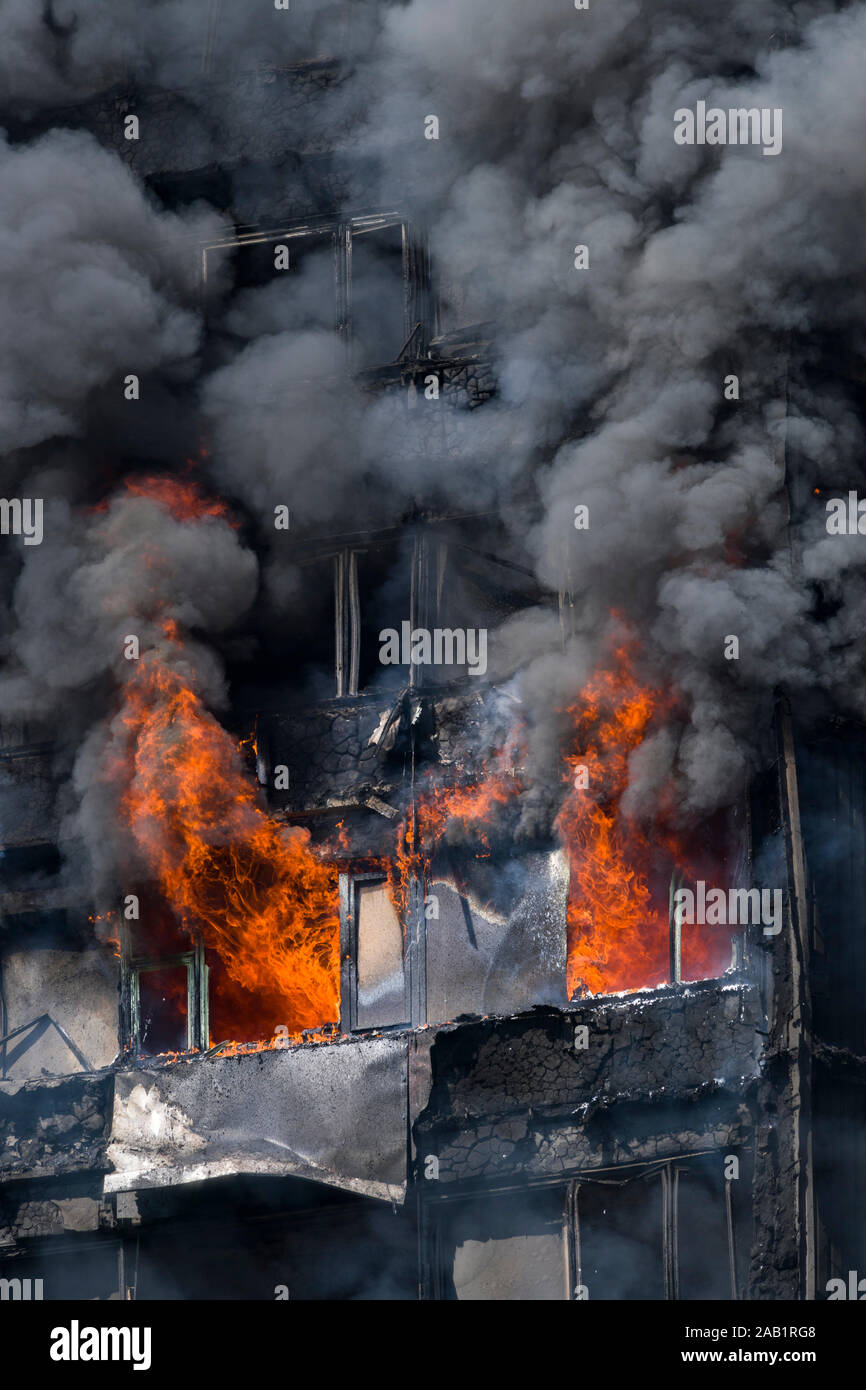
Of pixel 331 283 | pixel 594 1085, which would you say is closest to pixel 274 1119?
pixel 594 1085

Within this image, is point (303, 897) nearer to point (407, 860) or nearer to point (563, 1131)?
point (407, 860)

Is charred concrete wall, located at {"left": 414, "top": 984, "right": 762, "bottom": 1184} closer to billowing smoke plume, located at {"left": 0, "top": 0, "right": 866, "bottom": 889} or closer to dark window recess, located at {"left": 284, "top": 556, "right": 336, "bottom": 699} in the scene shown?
billowing smoke plume, located at {"left": 0, "top": 0, "right": 866, "bottom": 889}

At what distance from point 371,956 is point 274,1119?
6.46 feet

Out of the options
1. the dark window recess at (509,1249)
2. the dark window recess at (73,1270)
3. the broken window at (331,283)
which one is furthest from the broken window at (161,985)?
the broken window at (331,283)

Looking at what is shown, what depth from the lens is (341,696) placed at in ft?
87.1

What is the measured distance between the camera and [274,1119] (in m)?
24.8

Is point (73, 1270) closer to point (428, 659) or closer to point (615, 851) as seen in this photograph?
point (615, 851)

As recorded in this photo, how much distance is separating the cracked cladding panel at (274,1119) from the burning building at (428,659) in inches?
1.7

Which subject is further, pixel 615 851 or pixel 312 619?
pixel 312 619

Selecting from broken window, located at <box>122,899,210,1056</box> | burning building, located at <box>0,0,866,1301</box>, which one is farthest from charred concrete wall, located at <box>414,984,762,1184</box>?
broken window, located at <box>122,899,210,1056</box>

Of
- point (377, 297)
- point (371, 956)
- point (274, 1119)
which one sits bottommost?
point (274, 1119)

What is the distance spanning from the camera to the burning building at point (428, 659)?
24094 millimetres

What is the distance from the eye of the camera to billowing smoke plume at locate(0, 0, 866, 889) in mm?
24906

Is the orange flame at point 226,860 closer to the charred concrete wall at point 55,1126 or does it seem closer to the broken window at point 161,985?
the broken window at point 161,985
